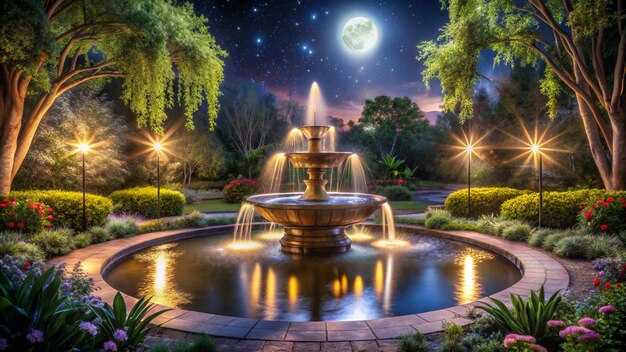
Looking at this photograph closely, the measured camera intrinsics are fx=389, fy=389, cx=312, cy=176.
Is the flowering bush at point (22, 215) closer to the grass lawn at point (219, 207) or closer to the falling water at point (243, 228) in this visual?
the falling water at point (243, 228)

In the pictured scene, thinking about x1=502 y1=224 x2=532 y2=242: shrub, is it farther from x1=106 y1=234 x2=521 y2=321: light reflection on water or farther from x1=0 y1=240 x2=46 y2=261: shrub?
x1=0 y1=240 x2=46 y2=261: shrub

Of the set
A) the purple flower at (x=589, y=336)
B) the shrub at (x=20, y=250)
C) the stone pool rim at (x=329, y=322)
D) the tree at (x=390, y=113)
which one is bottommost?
the stone pool rim at (x=329, y=322)

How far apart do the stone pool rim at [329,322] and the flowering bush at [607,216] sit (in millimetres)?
1962

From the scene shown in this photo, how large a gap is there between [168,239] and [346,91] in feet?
109

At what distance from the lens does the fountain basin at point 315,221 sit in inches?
386

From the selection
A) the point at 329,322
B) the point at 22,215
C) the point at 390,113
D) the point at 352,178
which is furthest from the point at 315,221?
the point at 390,113

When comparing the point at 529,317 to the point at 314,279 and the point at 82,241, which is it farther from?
the point at 82,241

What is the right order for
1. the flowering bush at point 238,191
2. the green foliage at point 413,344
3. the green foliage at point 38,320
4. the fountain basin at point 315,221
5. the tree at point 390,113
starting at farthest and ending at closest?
the tree at point 390,113, the flowering bush at point 238,191, the fountain basin at point 315,221, the green foliage at point 413,344, the green foliage at point 38,320

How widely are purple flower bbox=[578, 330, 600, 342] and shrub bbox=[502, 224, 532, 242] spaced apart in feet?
28.2

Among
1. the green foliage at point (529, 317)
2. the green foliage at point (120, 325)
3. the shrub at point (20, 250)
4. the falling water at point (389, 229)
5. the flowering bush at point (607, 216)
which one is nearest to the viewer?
the green foliage at point (120, 325)

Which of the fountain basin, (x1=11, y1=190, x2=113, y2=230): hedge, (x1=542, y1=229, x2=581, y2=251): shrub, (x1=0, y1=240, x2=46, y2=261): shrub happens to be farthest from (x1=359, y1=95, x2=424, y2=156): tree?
(x1=0, y1=240, x2=46, y2=261): shrub

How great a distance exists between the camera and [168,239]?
12102 millimetres

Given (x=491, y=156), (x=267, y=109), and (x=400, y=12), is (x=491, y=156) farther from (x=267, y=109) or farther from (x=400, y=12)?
(x=267, y=109)

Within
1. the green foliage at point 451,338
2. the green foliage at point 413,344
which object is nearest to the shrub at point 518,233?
the green foliage at point 451,338
